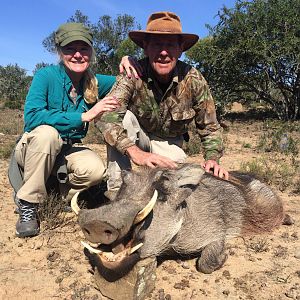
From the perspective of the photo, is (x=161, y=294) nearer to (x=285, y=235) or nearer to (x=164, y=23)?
(x=285, y=235)

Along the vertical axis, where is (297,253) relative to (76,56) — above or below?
below

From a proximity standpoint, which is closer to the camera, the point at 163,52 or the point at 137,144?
the point at 163,52

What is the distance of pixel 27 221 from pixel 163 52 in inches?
66.9

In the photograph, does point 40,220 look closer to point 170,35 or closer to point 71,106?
point 71,106

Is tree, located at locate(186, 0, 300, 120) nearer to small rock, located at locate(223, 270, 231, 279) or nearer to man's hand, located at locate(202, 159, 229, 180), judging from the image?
man's hand, located at locate(202, 159, 229, 180)

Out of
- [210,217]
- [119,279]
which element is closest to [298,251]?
[210,217]

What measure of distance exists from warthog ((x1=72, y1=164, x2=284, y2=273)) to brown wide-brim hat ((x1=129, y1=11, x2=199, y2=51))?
1.11 metres

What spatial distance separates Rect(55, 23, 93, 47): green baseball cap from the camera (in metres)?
3.31

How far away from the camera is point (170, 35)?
3.37 metres

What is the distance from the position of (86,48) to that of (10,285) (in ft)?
6.34

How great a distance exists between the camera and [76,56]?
343 cm

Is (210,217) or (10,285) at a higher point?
(210,217)

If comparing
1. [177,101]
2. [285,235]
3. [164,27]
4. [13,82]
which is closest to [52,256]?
[177,101]

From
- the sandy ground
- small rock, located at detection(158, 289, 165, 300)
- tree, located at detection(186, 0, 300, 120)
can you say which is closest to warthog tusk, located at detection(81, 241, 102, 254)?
the sandy ground
